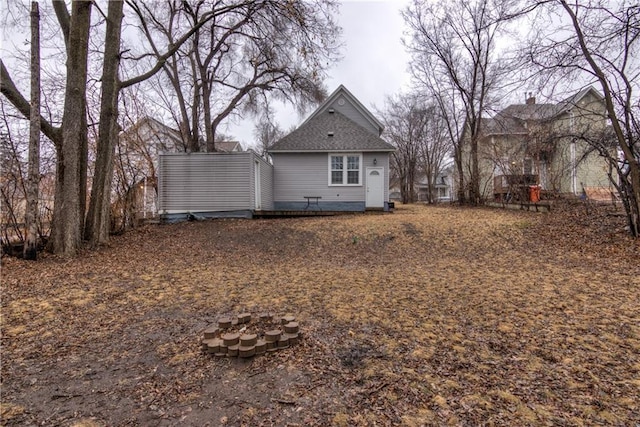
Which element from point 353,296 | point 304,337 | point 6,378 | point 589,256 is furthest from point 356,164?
A: point 6,378

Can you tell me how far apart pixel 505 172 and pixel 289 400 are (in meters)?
16.6

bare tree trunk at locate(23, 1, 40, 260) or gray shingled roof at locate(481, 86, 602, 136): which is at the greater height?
gray shingled roof at locate(481, 86, 602, 136)

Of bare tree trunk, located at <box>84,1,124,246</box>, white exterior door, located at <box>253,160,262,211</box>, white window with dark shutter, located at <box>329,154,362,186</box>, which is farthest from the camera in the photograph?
white window with dark shutter, located at <box>329,154,362,186</box>

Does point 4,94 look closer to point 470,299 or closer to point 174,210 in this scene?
point 174,210

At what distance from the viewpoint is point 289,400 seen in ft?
7.45

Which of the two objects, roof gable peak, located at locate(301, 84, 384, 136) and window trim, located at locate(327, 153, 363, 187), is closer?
window trim, located at locate(327, 153, 363, 187)

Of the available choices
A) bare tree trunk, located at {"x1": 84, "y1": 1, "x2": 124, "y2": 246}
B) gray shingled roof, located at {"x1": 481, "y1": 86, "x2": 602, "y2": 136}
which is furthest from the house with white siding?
gray shingled roof, located at {"x1": 481, "y1": 86, "x2": 602, "y2": 136}

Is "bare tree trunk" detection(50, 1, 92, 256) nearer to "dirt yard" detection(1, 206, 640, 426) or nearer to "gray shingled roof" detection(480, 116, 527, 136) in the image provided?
"dirt yard" detection(1, 206, 640, 426)

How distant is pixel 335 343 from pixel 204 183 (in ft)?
37.6

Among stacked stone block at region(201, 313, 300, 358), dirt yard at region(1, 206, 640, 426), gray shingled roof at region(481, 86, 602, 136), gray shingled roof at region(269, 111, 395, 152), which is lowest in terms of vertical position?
dirt yard at region(1, 206, 640, 426)

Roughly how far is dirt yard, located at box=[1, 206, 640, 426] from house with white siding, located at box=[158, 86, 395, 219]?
21.0 feet

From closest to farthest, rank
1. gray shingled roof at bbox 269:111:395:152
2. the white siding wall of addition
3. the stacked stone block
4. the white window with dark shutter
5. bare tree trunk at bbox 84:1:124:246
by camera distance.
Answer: the stacked stone block, bare tree trunk at bbox 84:1:124:246, the white siding wall of addition, gray shingled roof at bbox 269:111:395:152, the white window with dark shutter

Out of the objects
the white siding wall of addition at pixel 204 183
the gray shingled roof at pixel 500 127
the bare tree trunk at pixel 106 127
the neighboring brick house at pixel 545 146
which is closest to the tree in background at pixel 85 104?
the bare tree trunk at pixel 106 127

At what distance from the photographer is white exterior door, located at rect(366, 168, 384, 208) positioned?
1527cm
